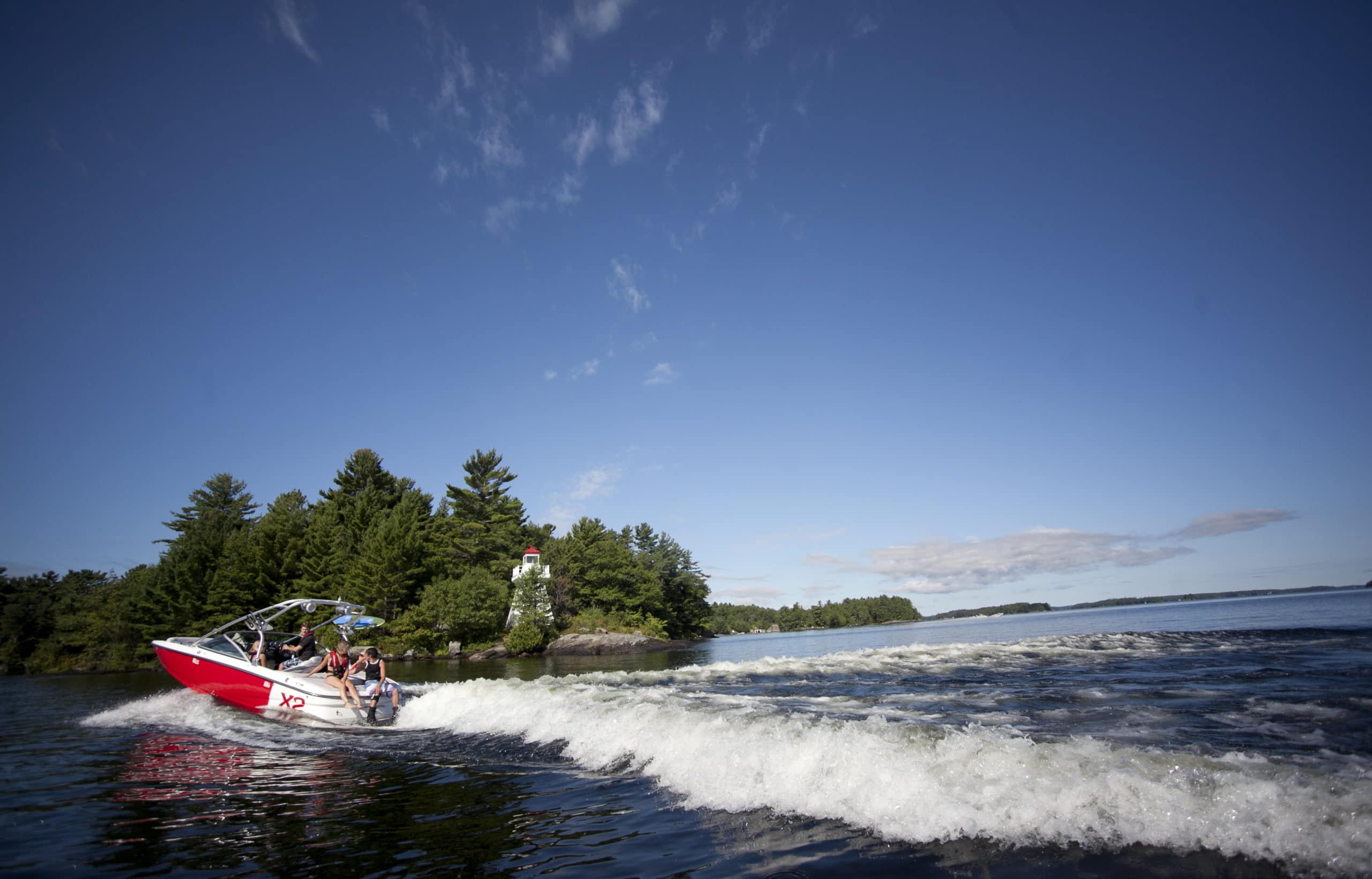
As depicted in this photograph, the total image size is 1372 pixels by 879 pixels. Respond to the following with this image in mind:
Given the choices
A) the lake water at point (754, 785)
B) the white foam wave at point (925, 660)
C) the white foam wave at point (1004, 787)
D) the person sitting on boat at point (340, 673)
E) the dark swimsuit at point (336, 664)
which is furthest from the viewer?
the white foam wave at point (925, 660)

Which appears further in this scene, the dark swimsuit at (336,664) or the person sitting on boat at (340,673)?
the dark swimsuit at (336,664)

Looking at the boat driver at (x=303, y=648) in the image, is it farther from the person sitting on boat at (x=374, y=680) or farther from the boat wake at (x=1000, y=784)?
the boat wake at (x=1000, y=784)

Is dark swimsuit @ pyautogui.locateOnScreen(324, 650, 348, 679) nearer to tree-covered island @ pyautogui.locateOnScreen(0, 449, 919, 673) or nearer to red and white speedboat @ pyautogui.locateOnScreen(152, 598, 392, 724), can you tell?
red and white speedboat @ pyautogui.locateOnScreen(152, 598, 392, 724)

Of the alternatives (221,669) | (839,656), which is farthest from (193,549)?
(839,656)

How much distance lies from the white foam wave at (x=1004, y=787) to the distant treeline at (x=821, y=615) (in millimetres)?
157660

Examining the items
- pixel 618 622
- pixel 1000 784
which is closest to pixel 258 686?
pixel 1000 784

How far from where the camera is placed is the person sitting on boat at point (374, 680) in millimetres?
14617

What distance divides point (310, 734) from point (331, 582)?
49.3 meters

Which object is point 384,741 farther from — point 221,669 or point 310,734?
point 221,669

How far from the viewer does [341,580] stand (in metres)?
56.6

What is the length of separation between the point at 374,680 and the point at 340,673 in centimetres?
161

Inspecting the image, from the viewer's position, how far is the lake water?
16.0ft

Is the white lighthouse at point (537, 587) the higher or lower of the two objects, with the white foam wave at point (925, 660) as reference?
higher

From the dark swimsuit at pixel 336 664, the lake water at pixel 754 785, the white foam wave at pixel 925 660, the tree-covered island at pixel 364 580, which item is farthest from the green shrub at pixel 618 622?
the lake water at pixel 754 785
